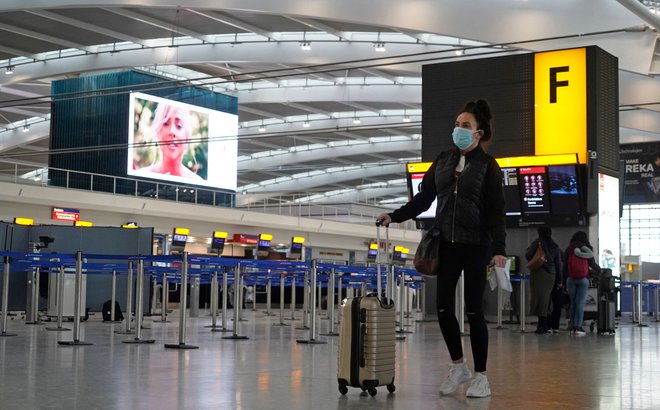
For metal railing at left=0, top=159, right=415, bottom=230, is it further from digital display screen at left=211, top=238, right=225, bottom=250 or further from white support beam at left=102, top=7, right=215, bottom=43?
white support beam at left=102, top=7, right=215, bottom=43

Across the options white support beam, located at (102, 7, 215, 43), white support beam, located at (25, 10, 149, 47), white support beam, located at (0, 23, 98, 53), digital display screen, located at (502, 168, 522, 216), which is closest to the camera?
digital display screen, located at (502, 168, 522, 216)

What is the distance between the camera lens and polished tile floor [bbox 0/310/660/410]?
4.16 metres

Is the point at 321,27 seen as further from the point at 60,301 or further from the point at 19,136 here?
the point at 19,136

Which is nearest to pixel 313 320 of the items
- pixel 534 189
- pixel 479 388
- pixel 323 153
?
pixel 479 388

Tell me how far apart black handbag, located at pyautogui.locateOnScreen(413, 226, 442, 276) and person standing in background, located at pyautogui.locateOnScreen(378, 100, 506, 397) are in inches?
1.5

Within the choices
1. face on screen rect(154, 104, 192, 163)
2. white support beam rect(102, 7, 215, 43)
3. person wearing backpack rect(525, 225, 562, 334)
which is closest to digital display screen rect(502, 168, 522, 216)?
person wearing backpack rect(525, 225, 562, 334)

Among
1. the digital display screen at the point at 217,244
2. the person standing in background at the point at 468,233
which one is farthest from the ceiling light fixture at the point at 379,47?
the person standing in background at the point at 468,233

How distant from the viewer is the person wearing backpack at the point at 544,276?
40.2 feet

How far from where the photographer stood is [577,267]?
12305 mm

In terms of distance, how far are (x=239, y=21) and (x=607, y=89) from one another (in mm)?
11949

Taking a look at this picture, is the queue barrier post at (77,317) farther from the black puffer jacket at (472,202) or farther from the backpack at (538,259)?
the backpack at (538,259)

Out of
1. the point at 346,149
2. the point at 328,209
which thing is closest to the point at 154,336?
the point at 328,209

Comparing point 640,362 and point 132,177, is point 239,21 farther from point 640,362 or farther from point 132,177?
point 640,362

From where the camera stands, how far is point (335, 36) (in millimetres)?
24844
